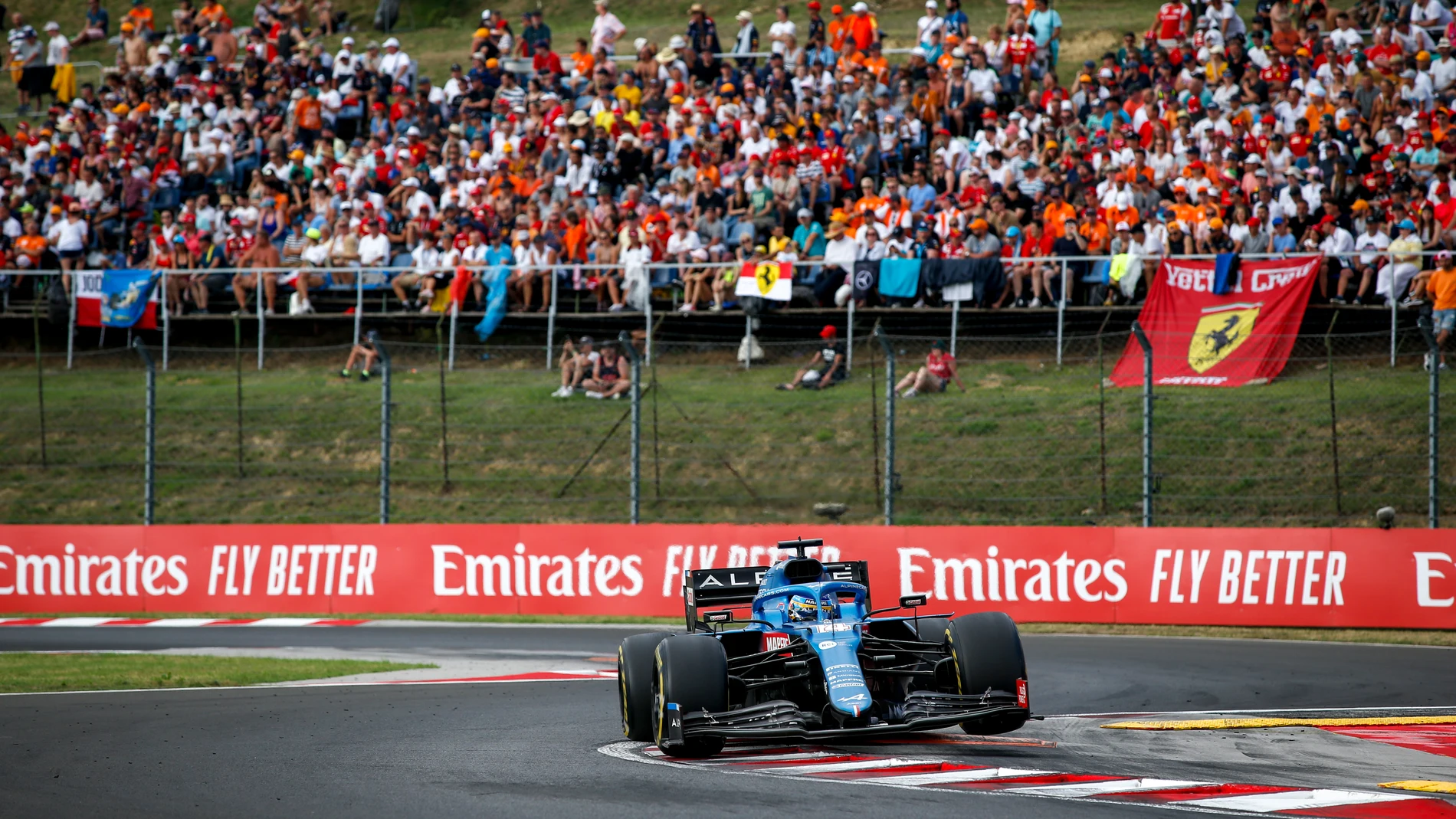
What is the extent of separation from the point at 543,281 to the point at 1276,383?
10.7m

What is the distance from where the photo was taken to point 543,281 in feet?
74.8

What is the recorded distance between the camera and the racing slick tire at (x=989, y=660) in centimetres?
834

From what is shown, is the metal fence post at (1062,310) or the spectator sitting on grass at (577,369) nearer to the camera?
the metal fence post at (1062,310)

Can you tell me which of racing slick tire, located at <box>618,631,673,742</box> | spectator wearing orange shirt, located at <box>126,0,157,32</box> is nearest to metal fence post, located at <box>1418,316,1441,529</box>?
racing slick tire, located at <box>618,631,673,742</box>

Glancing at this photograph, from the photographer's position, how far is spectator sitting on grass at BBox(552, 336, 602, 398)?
68.6 feet

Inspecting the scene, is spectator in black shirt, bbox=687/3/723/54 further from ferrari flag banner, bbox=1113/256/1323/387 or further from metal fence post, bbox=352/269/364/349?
ferrari flag banner, bbox=1113/256/1323/387

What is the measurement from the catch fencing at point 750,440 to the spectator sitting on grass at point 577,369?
0.19 metres

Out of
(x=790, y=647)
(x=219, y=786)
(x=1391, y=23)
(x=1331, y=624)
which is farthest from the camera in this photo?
(x=1391, y=23)

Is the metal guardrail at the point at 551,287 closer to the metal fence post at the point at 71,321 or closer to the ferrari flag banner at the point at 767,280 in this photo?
the metal fence post at the point at 71,321

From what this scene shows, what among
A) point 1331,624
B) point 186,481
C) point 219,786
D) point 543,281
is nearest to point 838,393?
point 543,281

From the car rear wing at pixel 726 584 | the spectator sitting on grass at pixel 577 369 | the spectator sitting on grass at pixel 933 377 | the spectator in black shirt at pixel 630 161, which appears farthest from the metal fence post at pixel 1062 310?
the car rear wing at pixel 726 584

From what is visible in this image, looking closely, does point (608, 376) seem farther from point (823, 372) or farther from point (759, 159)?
point (759, 159)

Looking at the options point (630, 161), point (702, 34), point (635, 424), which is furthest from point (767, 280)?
point (702, 34)

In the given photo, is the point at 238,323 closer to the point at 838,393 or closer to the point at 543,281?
the point at 543,281
